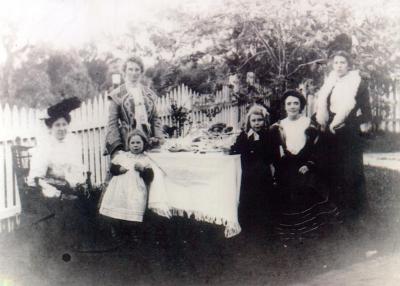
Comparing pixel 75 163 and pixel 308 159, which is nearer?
pixel 308 159

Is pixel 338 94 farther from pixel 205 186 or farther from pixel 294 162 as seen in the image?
pixel 205 186

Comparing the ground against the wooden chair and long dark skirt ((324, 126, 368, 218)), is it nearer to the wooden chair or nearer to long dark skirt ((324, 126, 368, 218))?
long dark skirt ((324, 126, 368, 218))

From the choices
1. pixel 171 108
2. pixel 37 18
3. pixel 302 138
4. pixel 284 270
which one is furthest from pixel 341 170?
pixel 37 18

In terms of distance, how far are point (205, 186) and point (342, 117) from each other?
161 centimetres

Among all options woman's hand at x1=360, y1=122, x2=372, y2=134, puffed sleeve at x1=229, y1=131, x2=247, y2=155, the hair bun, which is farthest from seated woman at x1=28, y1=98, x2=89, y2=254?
woman's hand at x1=360, y1=122, x2=372, y2=134

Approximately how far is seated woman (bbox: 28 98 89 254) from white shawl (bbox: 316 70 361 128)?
8.83 ft

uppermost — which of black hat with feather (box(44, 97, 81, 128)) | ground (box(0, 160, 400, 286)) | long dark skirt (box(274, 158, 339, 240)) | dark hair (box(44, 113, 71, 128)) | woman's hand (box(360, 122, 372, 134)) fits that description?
black hat with feather (box(44, 97, 81, 128))

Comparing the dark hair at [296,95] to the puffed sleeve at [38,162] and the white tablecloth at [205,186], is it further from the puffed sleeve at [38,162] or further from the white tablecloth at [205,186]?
the puffed sleeve at [38,162]

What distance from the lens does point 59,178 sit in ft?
16.7

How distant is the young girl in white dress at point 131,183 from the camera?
16.2 ft

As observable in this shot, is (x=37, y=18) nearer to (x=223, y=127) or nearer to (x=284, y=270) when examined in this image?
(x=223, y=127)

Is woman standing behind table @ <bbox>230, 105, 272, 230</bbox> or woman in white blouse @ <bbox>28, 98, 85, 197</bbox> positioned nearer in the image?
woman standing behind table @ <bbox>230, 105, 272, 230</bbox>

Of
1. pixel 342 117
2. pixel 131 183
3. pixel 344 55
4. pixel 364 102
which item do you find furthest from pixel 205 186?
pixel 344 55

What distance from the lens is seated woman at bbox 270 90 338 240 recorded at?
4.71m
